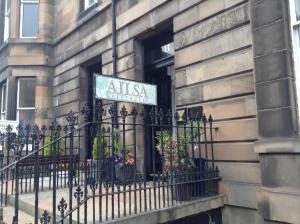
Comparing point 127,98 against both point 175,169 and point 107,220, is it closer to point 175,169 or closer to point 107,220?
point 175,169

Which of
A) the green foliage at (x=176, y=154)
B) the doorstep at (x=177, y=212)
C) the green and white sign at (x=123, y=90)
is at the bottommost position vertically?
the doorstep at (x=177, y=212)

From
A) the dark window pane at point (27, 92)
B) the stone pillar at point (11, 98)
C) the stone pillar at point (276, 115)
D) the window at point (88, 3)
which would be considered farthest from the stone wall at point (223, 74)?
the stone pillar at point (11, 98)

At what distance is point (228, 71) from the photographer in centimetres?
633

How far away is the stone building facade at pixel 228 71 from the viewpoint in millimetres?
5032

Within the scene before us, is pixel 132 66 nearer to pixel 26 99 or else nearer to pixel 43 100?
pixel 43 100

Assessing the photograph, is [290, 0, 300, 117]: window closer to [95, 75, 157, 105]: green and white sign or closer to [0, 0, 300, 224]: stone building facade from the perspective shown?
[0, 0, 300, 224]: stone building facade

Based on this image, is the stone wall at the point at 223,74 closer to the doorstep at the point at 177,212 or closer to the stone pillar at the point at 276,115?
the doorstep at the point at 177,212

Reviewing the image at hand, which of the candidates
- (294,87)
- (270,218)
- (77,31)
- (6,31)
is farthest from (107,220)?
(6,31)

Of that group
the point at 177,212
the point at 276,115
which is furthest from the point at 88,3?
the point at 177,212

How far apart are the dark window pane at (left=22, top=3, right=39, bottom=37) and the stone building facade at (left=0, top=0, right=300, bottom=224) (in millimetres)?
3086

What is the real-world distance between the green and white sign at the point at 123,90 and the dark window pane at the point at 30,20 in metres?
10.2

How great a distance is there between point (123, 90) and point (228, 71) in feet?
7.45

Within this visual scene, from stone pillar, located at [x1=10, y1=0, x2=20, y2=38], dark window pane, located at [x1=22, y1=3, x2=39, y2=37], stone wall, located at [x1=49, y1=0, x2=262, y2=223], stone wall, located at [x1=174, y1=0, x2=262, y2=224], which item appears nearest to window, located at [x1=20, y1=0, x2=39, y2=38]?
dark window pane, located at [x1=22, y1=3, x2=39, y2=37]

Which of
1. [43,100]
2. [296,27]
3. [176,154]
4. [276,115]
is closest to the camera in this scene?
[276,115]
